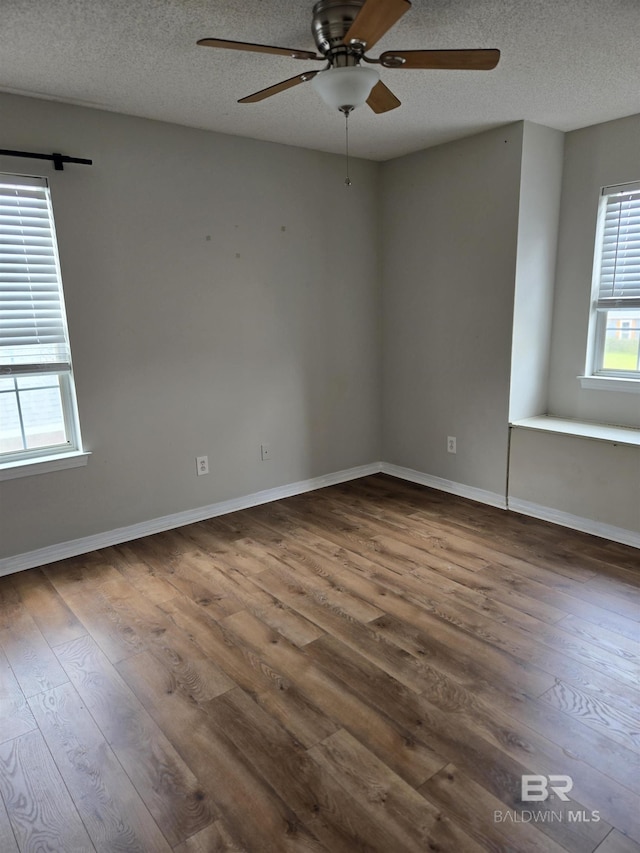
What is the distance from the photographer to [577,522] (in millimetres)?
3400

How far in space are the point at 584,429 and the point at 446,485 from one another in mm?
1109

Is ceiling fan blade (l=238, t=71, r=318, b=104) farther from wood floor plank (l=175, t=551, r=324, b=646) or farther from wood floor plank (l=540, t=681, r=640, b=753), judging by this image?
wood floor plank (l=540, t=681, r=640, b=753)

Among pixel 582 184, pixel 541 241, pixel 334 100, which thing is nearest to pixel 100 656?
pixel 334 100

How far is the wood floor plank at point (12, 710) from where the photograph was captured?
190cm

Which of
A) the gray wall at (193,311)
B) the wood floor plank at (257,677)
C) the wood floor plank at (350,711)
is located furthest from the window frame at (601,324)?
the wood floor plank at (257,677)

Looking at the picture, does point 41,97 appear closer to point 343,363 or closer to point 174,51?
point 174,51

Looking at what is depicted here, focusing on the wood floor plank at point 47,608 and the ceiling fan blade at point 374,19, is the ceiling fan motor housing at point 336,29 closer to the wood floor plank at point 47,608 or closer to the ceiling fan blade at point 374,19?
the ceiling fan blade at point 374,19

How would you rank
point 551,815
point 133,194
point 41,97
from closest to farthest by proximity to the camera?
point 551,815
point 41,97
point 133,194

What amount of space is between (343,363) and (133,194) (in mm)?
1927

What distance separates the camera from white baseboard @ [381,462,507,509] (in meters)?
3.85

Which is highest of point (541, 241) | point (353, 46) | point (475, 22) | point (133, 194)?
point (475, 22)

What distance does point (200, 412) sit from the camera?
11.8 ft

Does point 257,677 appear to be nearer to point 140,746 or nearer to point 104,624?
point 140,746

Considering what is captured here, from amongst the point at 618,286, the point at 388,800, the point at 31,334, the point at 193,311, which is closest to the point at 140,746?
the point at 388,800
